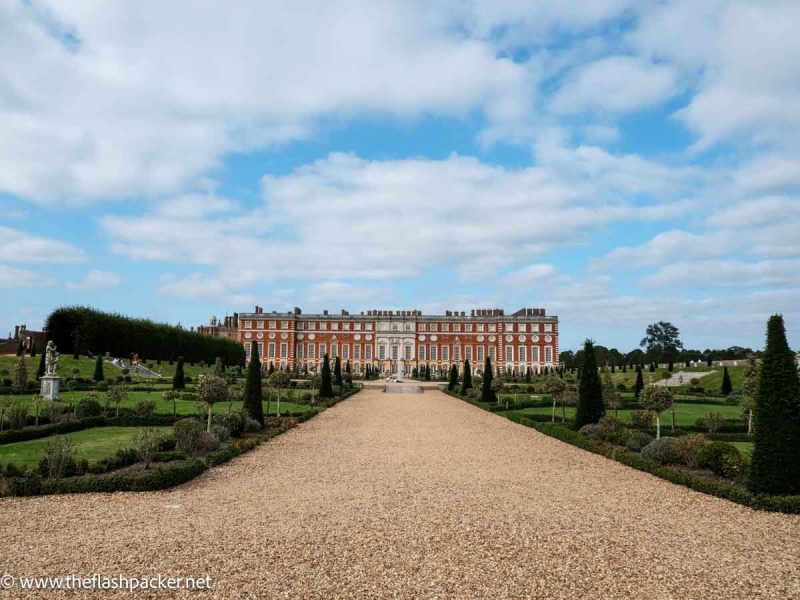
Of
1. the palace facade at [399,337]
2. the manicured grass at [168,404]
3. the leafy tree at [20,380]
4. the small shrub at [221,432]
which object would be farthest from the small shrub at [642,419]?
the palace facade at [399,337]

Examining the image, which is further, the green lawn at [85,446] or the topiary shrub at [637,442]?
the topiary shrub at [637,442]

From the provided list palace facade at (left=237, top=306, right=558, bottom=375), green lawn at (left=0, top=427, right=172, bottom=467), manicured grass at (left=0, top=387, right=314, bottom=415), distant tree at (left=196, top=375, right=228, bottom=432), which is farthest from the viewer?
palace facade at (left=237, top=306, right=558, bottom=375)

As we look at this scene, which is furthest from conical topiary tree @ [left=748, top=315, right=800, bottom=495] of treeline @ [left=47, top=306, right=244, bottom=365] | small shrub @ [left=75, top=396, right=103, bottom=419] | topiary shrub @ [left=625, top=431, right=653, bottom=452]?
treeline @ [left=47, top=306, right=244, bottom=365]

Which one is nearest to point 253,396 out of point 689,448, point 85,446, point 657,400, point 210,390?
point 210,390

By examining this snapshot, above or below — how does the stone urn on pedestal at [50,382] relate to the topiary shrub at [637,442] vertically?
above

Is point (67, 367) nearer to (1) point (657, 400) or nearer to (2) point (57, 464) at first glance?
(2) point (57, 464)

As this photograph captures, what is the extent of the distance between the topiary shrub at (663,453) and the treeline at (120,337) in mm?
36182

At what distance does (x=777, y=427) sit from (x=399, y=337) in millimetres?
65321

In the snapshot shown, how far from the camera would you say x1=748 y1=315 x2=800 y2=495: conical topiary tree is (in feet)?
23.2

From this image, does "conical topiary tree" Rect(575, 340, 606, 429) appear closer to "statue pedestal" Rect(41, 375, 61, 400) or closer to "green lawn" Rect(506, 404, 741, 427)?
"green lawn" Rect(506, 404, 741, 427)

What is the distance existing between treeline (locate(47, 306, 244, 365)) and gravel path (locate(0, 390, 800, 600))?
3393 cm

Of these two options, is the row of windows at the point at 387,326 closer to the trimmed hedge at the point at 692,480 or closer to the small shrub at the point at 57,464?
the trimmed hedge at the point at 692,480

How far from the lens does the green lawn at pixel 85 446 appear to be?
31.1 feet

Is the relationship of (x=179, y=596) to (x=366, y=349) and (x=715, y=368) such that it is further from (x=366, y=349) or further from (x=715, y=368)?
(x=366, y=349)
